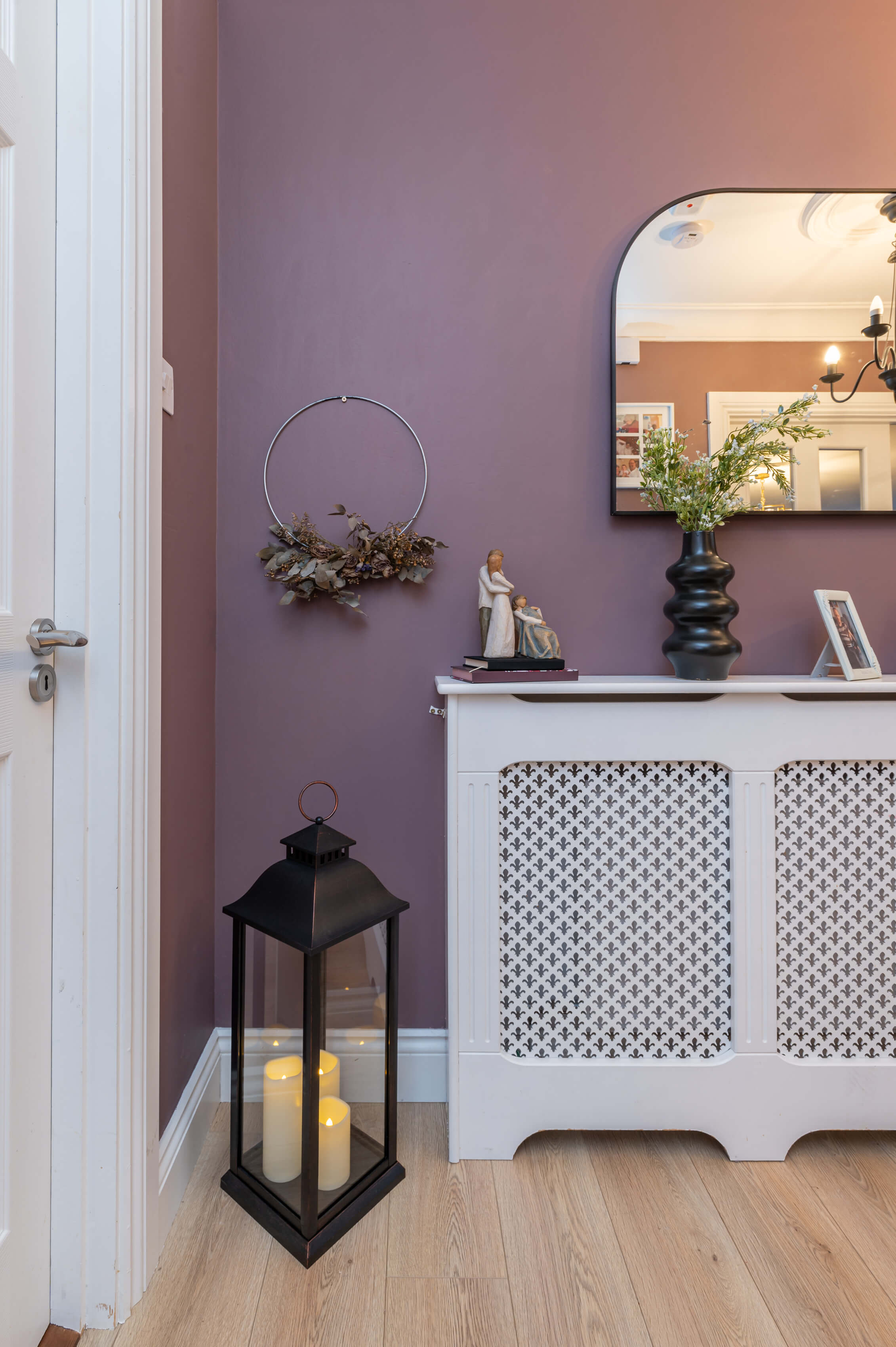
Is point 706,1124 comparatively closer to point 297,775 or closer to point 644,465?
point 297,775

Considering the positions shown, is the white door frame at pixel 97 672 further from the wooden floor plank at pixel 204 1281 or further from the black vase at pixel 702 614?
the black vase at pixel 702 614

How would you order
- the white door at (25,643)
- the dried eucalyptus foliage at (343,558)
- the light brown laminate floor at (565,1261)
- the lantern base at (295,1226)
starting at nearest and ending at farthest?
the white door at (25,643) < the light brown laminate floor at (565,1261) < the lantern base at (295,1226) < the dried eucalyptus foliage at (343,558)

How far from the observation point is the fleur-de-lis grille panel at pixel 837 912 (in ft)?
4.72

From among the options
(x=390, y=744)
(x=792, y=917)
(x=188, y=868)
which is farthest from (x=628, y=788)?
(x=188, y=868)

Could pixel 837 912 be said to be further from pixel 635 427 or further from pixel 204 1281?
pixel 204 1281

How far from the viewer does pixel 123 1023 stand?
1081mm

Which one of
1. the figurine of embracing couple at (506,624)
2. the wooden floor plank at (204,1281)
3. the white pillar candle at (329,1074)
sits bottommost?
the wooden floor plank at (204,1281)

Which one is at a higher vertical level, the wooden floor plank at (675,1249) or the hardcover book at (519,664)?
the hardcover book at (519,664)

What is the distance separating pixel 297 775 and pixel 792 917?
1072 millimetres

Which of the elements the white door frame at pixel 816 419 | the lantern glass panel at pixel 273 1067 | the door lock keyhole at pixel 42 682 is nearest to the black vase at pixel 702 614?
the white door frame at pixel 816 419

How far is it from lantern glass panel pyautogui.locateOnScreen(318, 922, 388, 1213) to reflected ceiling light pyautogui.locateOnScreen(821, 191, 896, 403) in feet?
4.98

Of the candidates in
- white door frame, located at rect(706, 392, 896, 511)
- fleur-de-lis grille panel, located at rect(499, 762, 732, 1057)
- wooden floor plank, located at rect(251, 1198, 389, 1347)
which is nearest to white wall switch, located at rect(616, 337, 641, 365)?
white door frame, located at rect(706, 392, 896, 511)

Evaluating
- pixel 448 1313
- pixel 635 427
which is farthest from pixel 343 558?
pixel 448 1313

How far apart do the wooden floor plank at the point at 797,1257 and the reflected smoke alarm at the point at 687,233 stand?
1.92m
